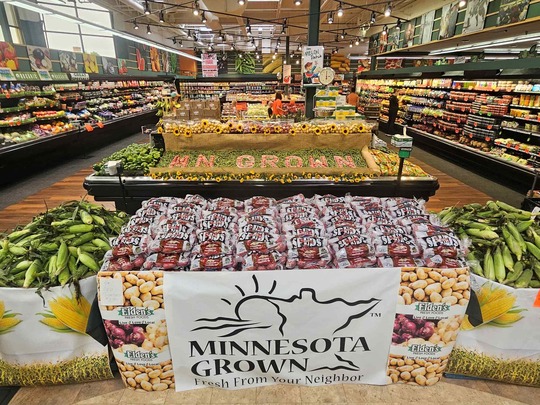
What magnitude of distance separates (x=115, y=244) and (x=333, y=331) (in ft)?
4.65

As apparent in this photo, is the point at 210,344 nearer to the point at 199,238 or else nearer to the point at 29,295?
the point at 199,238

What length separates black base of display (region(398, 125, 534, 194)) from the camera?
6242mm

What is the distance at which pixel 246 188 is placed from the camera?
3.92m

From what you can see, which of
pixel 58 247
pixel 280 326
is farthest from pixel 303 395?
pixel 58 247

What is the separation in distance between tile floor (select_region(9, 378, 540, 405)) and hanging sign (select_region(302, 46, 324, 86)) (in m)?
5.87

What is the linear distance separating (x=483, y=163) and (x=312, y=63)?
447 cm

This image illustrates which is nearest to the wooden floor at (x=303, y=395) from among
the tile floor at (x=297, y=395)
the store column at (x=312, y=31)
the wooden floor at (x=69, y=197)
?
the tile floor at (x=297, y=395)

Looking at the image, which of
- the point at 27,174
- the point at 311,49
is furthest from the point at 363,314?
the point at 27,174

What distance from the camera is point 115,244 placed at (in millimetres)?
1978

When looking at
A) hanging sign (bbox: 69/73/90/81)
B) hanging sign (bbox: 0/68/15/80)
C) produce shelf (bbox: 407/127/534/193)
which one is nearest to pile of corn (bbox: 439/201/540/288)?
produce shelf (bbox: 407/127/534/193)

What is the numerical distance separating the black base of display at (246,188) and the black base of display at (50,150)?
A: 386 cm

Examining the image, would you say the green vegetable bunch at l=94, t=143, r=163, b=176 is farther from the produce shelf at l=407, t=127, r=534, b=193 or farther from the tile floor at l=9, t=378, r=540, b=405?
the produce shelf at l=407, t=127, r=534, b=193

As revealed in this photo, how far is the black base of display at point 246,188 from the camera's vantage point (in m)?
3.84

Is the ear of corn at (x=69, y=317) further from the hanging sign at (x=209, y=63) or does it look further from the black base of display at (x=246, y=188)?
the hanging sign at (x=209, y=63)
